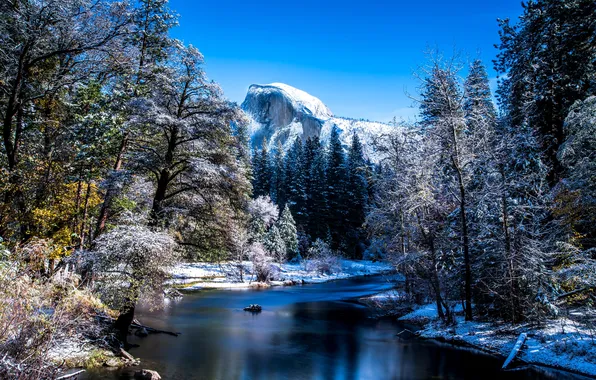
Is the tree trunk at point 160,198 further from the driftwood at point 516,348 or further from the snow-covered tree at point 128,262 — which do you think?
the driftwood at point 516,348

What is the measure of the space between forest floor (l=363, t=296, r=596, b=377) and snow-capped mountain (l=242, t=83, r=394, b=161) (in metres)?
115

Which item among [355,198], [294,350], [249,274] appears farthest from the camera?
[355,198]

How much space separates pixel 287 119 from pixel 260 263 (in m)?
120

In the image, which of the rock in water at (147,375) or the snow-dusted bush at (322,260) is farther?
the snow-dusted bush at (322,260)

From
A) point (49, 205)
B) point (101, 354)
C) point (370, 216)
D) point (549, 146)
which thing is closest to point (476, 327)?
point (370, 216)

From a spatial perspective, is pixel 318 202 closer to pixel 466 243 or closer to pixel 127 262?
pixel 466 243

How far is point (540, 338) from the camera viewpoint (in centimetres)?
1236

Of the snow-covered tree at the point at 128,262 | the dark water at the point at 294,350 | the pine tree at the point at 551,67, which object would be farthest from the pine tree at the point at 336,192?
the snow-covered tree at the point at 128,262

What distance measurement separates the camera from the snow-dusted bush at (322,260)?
4591 centimetres

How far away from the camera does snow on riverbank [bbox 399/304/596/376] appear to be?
10898mm

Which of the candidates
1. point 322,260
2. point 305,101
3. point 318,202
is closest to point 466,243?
point 322,260

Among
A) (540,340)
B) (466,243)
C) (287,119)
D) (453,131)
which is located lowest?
(540,340)

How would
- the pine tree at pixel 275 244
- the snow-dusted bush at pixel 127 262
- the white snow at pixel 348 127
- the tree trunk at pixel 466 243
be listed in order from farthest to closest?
the white snow at pixel 348 127 → the pine tree at pixel 275 244 → the tree trunk at pixel 466 243 → the snow-dusted bush at pixel 127 262

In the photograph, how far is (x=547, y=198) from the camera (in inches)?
596
